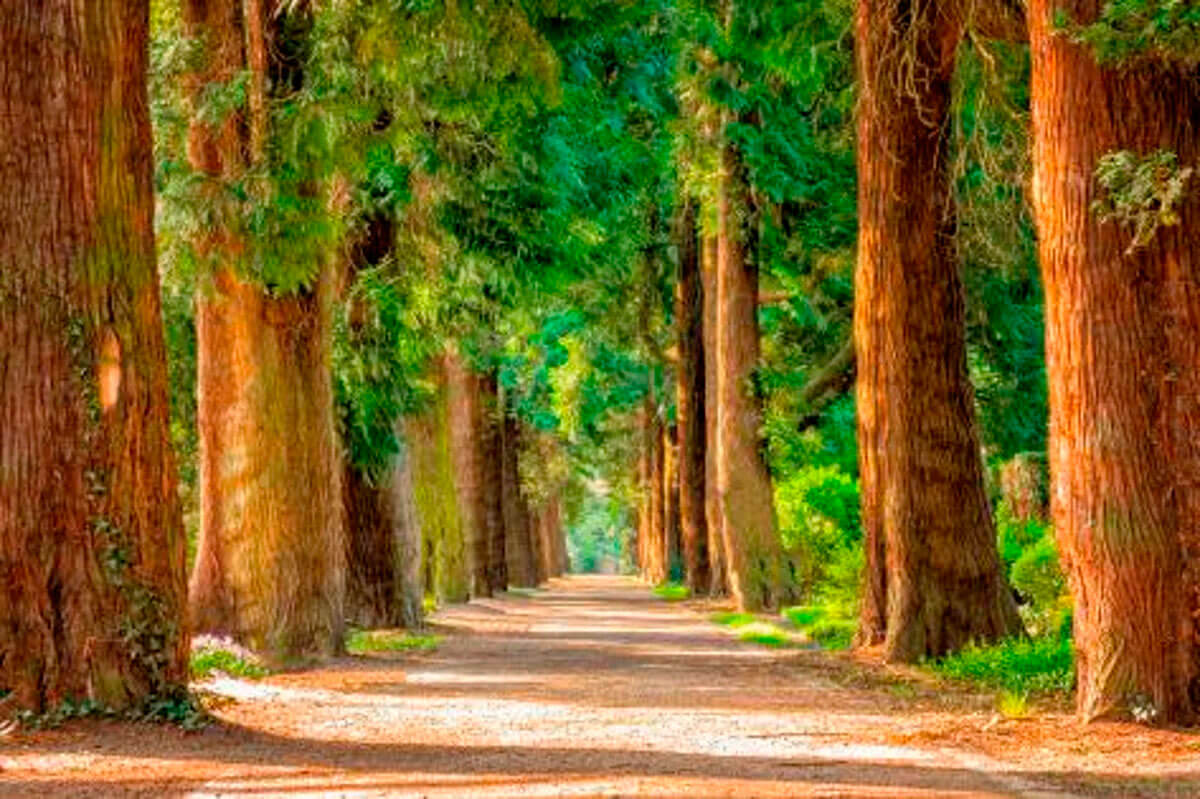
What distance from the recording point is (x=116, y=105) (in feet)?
39.5

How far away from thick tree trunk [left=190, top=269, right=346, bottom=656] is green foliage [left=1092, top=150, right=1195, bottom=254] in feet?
29.9

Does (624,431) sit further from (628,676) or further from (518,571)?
(628,676)

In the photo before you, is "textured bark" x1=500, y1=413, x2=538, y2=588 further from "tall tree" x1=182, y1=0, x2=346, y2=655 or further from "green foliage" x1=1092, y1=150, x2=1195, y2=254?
"green foliage" x1=1092, y1=150, x2=1195, y2=254

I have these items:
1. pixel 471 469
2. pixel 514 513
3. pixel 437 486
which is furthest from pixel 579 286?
pixel 514 513

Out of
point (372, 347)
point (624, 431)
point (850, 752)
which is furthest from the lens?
point (624, 431)

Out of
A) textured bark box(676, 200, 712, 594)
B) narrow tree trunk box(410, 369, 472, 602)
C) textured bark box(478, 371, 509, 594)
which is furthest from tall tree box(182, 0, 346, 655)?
textured bark box(478, 371, 509, 594)

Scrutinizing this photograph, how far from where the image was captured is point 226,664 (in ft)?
55.4

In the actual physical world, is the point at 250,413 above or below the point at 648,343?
below


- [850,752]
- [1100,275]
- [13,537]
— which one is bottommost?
[850,752]

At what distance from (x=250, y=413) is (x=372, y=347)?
5408 mm

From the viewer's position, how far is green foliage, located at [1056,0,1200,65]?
1057cm

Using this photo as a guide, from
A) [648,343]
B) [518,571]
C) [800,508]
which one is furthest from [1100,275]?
[518,571]

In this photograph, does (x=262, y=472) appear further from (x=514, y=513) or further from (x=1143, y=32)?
(x=514, y=513)

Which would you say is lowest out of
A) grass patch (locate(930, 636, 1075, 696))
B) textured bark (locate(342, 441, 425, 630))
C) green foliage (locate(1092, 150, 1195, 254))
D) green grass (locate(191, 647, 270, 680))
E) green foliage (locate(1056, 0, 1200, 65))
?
grass patch (locate(930, 636, 1075, 696))
